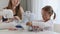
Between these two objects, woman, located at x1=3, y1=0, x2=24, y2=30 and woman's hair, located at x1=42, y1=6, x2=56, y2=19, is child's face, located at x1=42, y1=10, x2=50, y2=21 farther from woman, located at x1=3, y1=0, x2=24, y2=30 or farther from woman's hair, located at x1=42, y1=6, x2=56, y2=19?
woman, located at x1=3, y1=0, x2=24, y2=30

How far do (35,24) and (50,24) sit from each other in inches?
5.5

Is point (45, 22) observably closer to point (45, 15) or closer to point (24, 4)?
point (45, 15)

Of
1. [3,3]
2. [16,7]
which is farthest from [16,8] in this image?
[3,3]

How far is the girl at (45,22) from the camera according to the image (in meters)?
1.46

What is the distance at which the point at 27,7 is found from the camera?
59.1 inches

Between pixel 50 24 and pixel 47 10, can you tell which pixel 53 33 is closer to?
pixel 50 24

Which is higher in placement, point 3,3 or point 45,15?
point 3,3

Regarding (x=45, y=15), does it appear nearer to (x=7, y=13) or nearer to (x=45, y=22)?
(x=45, y=22)

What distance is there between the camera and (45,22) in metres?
1.48

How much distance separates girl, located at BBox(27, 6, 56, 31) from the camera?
1.46 meters

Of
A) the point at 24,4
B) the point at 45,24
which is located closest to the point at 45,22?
the point at 45,24

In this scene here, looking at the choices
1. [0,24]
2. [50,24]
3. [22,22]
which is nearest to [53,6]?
[50,24]

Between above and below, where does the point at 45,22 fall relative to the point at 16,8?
below

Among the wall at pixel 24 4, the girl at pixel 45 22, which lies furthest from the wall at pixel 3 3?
the girl at pixel 45 22
